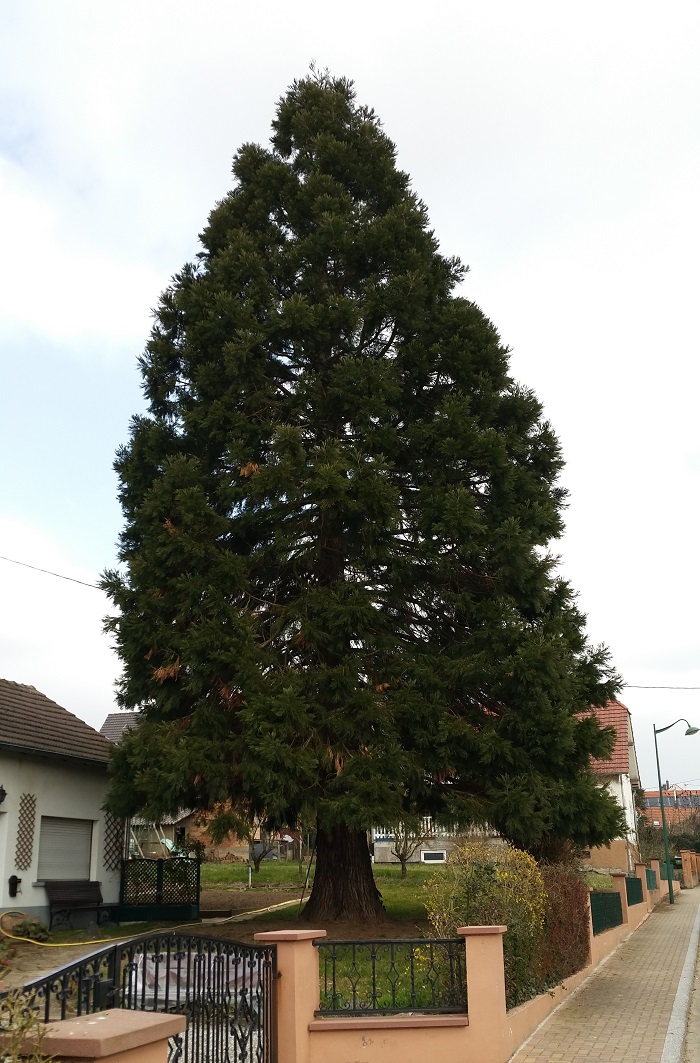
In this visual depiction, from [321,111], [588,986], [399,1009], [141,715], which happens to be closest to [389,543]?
[141,715]

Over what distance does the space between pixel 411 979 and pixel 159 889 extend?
A: 11793 mm

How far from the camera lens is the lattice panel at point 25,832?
1619 cm

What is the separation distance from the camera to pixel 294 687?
13.2 meters

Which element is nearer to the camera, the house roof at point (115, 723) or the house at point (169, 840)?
the house at point (169, 840)

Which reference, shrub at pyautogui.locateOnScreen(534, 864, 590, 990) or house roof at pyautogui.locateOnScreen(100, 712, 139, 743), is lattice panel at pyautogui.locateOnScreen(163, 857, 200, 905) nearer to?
shrub at pyautogui.locateOnScreen(534, 864, 590, 990)

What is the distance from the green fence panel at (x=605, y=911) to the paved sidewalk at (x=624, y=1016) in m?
0.58

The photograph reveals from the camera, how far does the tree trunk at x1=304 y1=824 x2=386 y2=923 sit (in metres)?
14.2

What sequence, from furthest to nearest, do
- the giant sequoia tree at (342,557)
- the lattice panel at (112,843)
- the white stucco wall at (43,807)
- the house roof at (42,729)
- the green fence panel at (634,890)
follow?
the green fence panel at (634,890), the lattice panel at (112,843), the house roof at (42,729), the white stucco wall at (43,807), the giant sequoia tree at (342,557)

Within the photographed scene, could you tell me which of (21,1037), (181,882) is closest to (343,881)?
(181,882)

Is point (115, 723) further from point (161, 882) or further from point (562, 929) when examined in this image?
point (562, 929)

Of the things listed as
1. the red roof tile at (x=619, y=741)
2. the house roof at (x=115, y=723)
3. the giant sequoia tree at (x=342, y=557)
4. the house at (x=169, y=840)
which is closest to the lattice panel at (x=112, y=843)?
the giant sequoia tree at (x=342, y=557)

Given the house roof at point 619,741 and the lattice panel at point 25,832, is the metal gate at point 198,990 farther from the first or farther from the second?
the house roof at point 619,741

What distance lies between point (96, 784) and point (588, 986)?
416 inches

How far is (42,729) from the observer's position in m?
18.2
